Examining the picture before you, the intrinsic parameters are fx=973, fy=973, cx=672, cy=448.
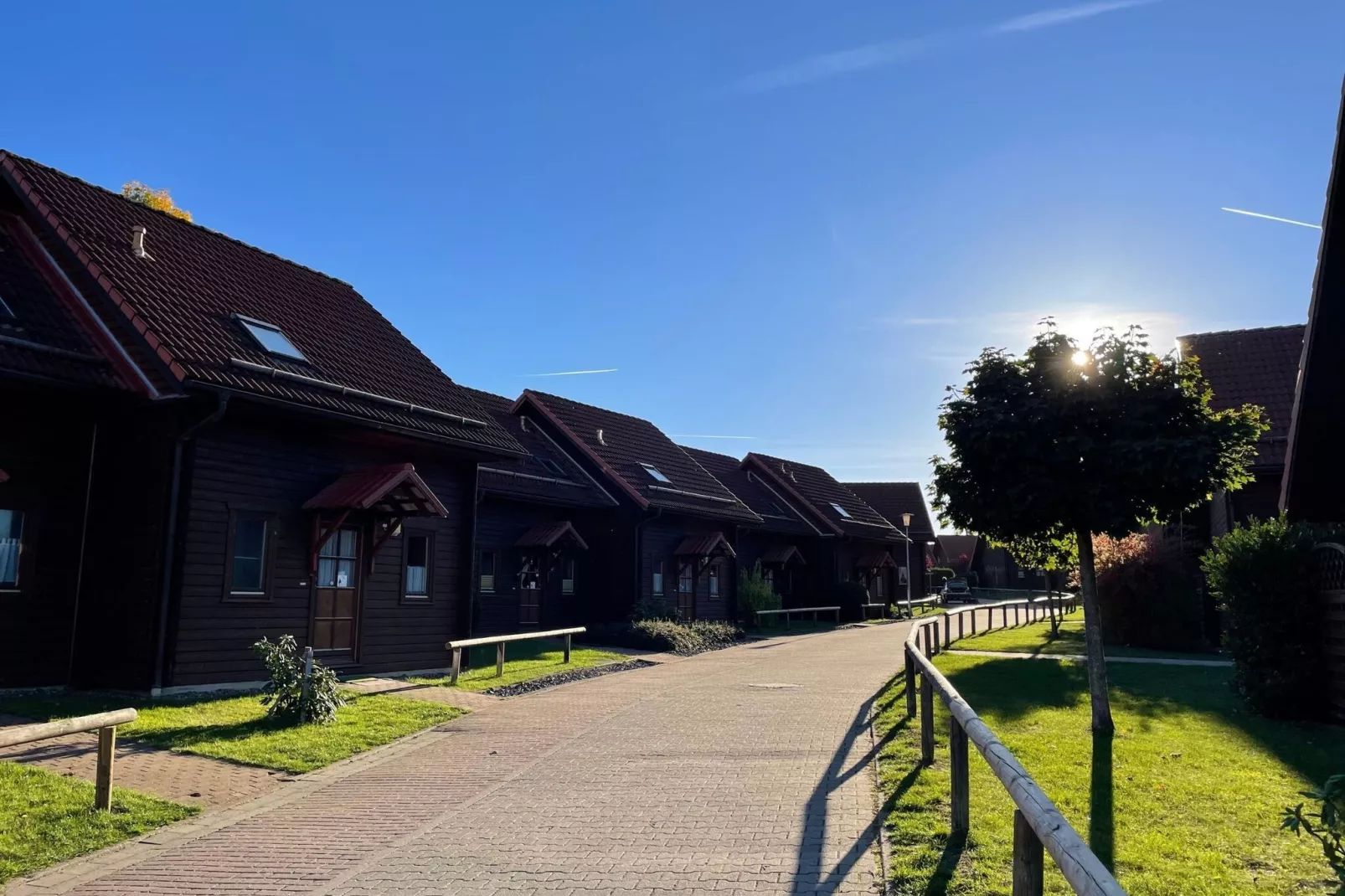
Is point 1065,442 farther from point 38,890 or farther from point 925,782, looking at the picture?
point 38,890

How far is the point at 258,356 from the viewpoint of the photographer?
14.5 m

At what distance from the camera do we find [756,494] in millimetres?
39781

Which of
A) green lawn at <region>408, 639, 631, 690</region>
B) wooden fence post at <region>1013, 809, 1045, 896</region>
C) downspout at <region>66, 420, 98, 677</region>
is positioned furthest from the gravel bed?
wooden fence post at <region>1013, 809, 1045, 896</region>

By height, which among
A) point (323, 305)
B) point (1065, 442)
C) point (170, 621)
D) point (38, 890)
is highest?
point (323, 305)

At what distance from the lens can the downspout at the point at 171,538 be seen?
1253cm

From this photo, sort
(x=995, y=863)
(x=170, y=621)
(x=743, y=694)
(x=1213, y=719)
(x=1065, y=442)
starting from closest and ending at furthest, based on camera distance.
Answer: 1. (x=995, y=863)
2. (x=1065, y=442)
3. (x=1213, y=719)
4. (x=170, y=621)
5. (x=743, y=694)

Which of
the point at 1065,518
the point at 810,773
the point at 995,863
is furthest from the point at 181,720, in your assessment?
the point at 1065,518

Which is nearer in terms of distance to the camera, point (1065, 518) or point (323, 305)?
point (1065, 518)

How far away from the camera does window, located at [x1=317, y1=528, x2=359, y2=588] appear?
15.2 metres

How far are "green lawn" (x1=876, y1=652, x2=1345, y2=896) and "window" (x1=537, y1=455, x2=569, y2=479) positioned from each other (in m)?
15.1

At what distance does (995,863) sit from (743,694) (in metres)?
8.79

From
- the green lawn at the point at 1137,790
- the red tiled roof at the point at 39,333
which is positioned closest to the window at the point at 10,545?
the red tiled roof at the point at 39,333

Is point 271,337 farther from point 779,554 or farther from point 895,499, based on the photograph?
point 895,499

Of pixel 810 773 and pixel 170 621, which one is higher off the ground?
pixel 170 621
